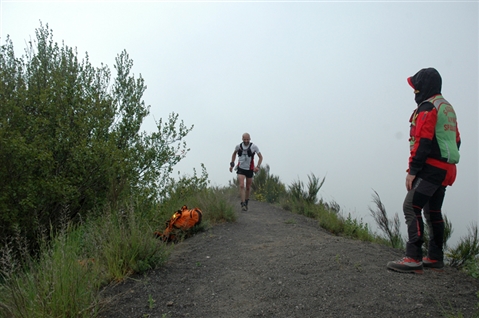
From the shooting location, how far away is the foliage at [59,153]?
6.12 metres

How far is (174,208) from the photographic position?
8.56 m

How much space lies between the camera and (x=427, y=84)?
15.0 feet

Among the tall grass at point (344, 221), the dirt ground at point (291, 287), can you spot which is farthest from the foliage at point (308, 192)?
the dirt ground at point (291, 287)

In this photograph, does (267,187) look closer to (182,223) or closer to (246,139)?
(246,139)

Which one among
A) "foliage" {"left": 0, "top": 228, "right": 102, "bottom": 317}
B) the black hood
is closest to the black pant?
the black hood

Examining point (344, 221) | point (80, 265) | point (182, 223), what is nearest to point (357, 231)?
point (344, 221)

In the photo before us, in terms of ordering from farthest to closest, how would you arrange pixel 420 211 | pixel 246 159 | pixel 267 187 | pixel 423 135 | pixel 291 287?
pixel 267 187
pixel 246 159
pixel 420 211
pixel 423 135
pixel 291 287

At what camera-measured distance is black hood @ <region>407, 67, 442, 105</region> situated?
4.55m

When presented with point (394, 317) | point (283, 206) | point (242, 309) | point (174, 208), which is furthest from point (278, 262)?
point (283, 206)

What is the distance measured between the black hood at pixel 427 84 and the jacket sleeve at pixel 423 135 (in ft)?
0.84

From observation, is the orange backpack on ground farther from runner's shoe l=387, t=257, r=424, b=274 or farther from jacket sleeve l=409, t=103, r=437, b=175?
jacket sleeve l=409, t=103, r=437, b=175

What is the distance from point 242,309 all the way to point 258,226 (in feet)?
15.1

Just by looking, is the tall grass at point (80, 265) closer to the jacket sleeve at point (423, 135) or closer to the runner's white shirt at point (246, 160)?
the runner's white shirt at point (246, 160)

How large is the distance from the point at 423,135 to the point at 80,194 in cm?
522
